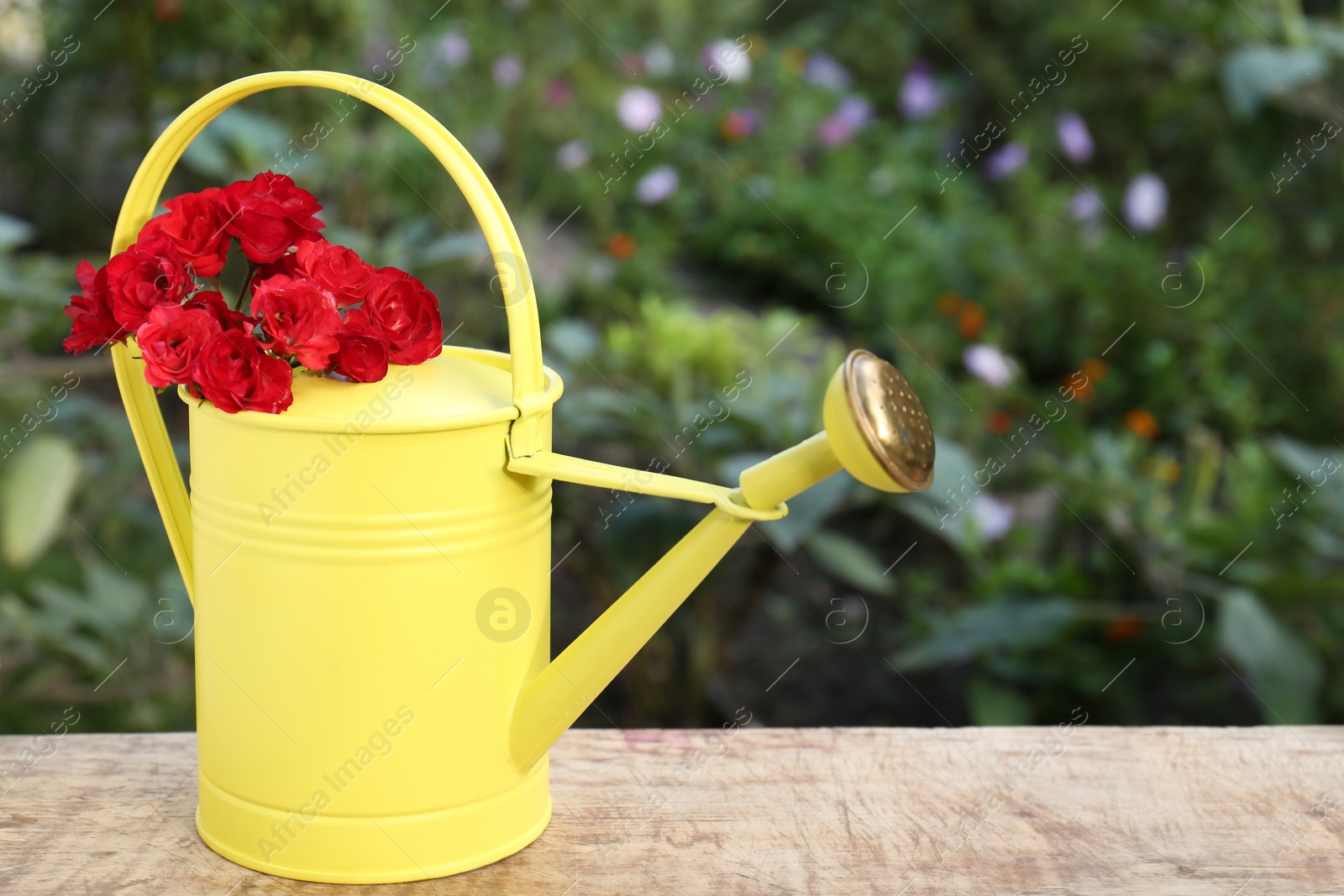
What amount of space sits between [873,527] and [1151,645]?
692mm

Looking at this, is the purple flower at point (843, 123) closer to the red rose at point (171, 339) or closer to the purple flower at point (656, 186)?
the purple flower at point (656, 186)

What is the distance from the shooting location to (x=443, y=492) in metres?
0.90

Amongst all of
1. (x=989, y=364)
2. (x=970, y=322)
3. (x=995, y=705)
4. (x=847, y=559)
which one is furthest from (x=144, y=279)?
(x=970, y=322)

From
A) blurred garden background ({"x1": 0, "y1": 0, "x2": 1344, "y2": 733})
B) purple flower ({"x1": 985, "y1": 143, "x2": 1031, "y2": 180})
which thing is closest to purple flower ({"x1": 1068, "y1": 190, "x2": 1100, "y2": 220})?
blurred garden background ({"x1": 0, "y1": 0, "x2": 1344, "y2": 733})

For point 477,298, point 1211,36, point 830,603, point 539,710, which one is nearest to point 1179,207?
point 1211,36

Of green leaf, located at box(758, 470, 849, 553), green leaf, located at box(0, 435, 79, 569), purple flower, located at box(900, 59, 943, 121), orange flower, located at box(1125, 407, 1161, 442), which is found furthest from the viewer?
purple flower, located at box(900, 59, 943, 121)

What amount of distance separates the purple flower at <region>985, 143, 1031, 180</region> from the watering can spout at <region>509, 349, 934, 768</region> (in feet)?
9.18

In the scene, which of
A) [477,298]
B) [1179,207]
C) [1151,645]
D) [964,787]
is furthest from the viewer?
[1179,207]

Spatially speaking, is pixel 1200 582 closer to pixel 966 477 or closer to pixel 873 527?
pixel 966 477

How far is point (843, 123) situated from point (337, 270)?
11.0ft

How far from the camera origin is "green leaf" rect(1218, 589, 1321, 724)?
1782 mm

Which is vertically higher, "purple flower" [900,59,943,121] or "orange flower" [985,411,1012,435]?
"purple flower" [900,59,943,121]

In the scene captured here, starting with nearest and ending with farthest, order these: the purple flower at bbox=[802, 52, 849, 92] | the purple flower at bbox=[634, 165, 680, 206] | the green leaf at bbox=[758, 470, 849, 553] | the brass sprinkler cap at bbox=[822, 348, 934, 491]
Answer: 1. the brass sprinkler cap at bbox=[822, 348, 934, 491]
2. the green leaf at bbox=[758, 470, 849, 553]
3. the purple flower at bbox=[634, 165, 680, 206]
4. the purple flower at bbox=[802, 52, 849, 92]

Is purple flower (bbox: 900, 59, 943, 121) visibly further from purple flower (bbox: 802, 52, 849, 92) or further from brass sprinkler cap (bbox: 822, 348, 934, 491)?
brass sprinkler cap (bbox: 822, 348, 934, 491)
